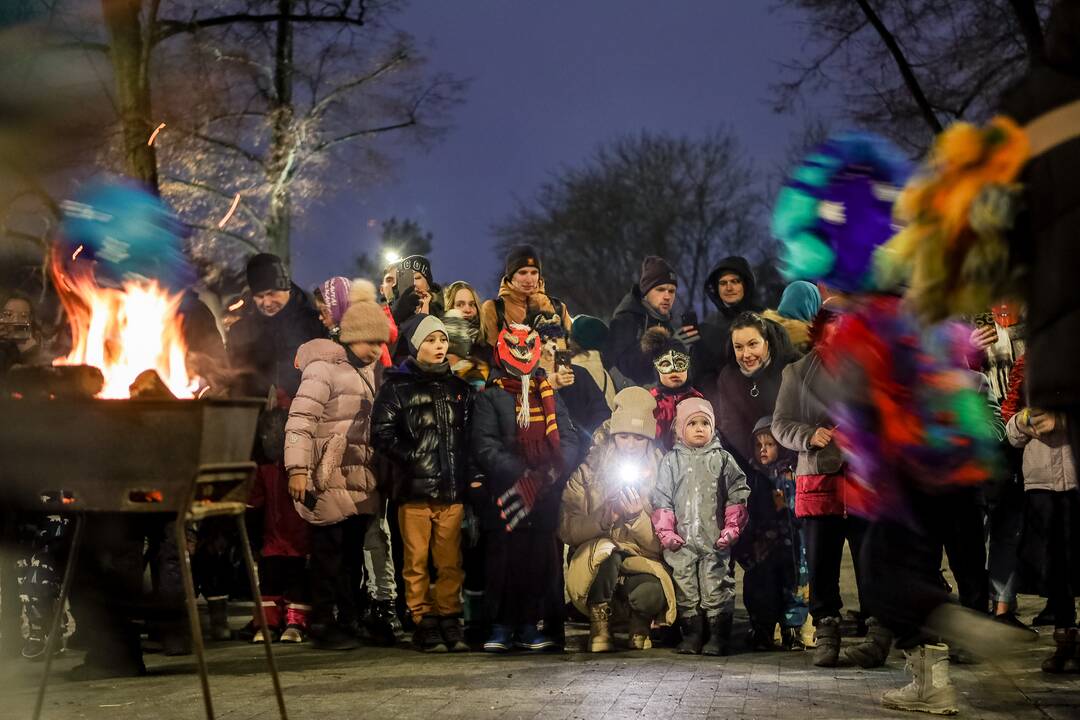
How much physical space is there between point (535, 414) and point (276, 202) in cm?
1865

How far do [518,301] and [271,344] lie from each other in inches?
79.7

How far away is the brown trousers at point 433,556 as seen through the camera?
30.4 feet

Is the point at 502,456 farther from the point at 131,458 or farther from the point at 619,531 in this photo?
the point at 131,458

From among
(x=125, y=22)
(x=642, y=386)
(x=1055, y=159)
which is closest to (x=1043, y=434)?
(x=642, y=386)

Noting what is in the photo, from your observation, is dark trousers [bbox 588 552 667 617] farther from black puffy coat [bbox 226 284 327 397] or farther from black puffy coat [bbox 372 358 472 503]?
black puffy coat [bbox 226 284 327 397]

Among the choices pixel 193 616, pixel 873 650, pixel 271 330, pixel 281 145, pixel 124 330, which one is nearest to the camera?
pixel 193 616

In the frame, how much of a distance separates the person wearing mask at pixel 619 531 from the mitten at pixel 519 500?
31 centimetres

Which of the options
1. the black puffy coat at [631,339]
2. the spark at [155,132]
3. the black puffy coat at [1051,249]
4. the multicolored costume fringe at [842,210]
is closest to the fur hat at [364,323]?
the black puffy coat at [631,339]

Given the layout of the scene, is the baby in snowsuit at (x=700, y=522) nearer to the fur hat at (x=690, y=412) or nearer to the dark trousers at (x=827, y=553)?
the fur hat at (x=690, y=412)

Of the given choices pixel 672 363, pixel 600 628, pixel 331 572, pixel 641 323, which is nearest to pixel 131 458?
pixel 331 572

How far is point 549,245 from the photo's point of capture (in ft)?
180

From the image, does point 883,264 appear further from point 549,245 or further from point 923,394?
point 549,245

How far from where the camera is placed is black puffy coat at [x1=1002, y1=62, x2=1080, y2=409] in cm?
370

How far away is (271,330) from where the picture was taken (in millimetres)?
10188
